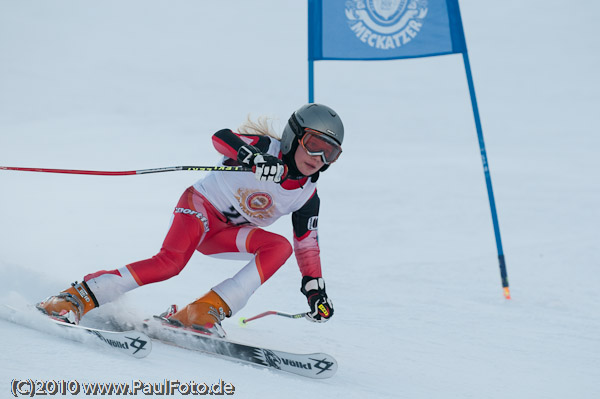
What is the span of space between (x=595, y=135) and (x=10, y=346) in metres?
16.5

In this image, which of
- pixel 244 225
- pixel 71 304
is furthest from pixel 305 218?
pixel 71 304

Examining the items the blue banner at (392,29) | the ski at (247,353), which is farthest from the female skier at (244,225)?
the blue banner at (392,29)

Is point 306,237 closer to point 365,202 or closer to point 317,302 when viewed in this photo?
point 317,302

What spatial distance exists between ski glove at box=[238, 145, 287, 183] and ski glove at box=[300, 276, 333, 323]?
0.69 m

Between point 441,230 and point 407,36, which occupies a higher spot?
point 407,36

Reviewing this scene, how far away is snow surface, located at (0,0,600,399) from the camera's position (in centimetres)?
376

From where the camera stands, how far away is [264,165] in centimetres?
330

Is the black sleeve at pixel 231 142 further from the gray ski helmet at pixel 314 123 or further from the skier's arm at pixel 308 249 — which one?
the skier's arm at pixel 308 249

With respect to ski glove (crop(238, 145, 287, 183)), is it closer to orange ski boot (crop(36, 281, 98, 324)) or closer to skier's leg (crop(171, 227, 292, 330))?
skier's leg (crop(171, 227, 292, 330))

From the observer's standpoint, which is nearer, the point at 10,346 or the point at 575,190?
the point at 10,346

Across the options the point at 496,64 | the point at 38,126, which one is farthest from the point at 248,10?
the point at 38,126

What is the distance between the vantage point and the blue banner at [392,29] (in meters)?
6.31

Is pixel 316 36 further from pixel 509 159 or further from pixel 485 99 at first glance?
pixel 485 99

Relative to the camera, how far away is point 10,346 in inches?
111
